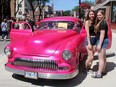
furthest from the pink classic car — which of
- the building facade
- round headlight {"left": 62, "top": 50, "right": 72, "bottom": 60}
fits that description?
the building facade

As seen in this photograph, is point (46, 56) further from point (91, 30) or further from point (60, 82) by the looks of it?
point (91, 30)

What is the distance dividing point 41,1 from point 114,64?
53144 mm

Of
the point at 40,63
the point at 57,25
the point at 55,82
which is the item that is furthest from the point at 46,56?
the point at 57,25

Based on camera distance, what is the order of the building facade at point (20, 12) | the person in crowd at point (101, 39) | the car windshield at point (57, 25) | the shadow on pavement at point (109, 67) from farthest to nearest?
the building facade at point (20, 12), the car windshield at point (57, 25), the shadow on pavement at point (109, 67), the person in crowd at point (101, 39)

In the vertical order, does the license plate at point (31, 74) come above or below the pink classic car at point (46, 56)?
below

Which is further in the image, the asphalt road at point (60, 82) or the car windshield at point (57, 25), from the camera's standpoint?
the car windshield at point (57, 25)

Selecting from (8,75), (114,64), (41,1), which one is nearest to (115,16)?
(114,64)

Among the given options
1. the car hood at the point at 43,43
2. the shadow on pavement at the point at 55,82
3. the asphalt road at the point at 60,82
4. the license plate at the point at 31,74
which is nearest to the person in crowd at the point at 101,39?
the asphalt road at the point at 60,82

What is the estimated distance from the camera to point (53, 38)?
7.31m

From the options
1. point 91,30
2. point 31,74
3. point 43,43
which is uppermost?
point 91,30

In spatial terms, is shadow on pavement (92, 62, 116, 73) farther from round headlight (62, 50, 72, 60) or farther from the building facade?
the building facade

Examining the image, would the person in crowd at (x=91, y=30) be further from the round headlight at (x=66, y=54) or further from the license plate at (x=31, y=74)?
the license plate at (x=31, y=74)

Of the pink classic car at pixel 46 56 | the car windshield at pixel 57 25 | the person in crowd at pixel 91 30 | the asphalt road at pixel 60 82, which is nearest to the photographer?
the pink classic car at pixel 46 56

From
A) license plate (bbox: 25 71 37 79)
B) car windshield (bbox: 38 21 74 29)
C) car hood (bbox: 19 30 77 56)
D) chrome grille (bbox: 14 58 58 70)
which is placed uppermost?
car windshield (bbox: 38 21 74 29)
